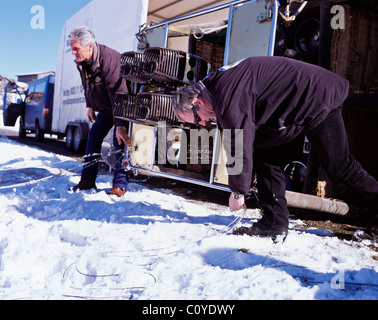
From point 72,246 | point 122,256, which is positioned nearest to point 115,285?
point 122,256

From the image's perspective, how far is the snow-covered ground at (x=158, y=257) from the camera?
1.72 m

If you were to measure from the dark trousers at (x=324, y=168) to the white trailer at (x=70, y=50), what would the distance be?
3956 mm

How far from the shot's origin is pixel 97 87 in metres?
3.97

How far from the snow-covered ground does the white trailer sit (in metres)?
3.71

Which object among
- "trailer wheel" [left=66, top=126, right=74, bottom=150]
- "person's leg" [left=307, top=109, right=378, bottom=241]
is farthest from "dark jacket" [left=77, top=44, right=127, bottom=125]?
"trailer wheel" [left=66, top=126, right=74, bottom=150]

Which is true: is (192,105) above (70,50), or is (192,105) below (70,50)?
below

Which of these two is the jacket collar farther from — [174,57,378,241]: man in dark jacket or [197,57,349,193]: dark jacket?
[197,57,349,193]: dark jacket

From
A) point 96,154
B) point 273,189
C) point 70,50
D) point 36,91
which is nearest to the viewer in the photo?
point 273,189

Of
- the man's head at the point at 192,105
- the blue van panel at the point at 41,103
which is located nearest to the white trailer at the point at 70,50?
the blue van panel at the point at 41,103

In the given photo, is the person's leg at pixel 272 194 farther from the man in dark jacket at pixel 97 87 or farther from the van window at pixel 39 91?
the van window at pixel 39 91

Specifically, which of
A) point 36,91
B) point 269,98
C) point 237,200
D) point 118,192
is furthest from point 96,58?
point 36,91

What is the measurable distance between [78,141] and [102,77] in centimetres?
553

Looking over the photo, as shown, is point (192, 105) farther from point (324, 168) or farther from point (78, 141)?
point (78, 141)

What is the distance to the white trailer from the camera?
6.04 m
